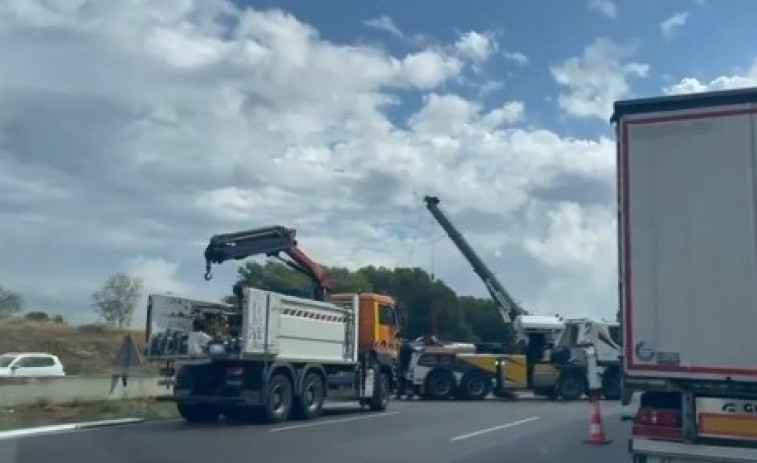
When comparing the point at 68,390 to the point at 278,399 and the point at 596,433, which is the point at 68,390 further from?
the point at 596,433

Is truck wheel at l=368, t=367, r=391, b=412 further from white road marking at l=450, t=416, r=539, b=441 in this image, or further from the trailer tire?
the trailer tire

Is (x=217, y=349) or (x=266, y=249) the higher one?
(x=266, y=249)

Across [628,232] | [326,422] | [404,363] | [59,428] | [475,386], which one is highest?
[628,232]

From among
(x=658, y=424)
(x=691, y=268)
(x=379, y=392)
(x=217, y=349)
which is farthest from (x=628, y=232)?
(x=379, y=392)

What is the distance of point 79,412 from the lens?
2630 centimetres

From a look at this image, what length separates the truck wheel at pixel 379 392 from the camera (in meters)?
29.5

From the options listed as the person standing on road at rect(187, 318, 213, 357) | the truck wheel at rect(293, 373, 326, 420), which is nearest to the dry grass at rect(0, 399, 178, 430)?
the person standing on road at rect(187, 318, 213, 357)

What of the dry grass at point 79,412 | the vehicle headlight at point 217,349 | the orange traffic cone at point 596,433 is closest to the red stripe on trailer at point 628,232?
the orange traffic cone at point 596,433

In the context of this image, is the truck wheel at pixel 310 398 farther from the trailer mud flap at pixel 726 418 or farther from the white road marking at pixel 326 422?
the trailer mud flap at pixel 726 418

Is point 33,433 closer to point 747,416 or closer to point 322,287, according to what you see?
point 322,287

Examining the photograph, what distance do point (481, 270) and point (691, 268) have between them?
37.2 meters

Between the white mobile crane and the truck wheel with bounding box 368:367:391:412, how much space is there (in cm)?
999

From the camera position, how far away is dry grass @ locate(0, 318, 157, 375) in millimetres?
58594

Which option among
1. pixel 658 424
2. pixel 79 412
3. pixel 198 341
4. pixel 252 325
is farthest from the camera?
pixel 79 412
